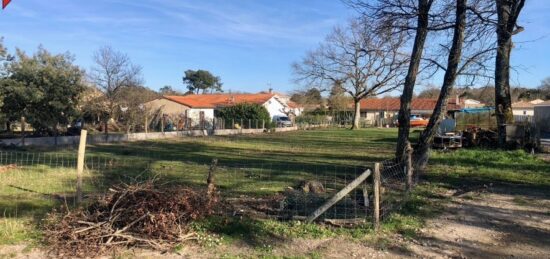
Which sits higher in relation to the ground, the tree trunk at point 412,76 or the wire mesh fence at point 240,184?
the tree trunk at point 412,76

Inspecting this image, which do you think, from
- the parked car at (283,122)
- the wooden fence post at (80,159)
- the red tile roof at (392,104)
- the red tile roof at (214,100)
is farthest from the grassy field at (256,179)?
the red tile roof at (392,104)

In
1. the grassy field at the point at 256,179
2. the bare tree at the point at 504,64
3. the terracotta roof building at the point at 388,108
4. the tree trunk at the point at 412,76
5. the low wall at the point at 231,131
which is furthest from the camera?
the terracotta roof building at the point at 388,108

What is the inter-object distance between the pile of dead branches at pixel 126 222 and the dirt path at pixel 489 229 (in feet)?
10.2

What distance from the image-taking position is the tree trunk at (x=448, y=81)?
13992 millimetres

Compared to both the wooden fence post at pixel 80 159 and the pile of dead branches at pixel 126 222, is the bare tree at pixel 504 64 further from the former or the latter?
the wooden fence post at pixel 80 159

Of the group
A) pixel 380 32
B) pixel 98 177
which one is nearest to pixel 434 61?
pixel 380 32

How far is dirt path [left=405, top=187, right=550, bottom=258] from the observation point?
255 inches

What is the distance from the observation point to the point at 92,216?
6.61 metres

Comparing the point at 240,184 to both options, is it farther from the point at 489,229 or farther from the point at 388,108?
the point at 388,108

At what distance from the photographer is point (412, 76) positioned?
44.7 ft

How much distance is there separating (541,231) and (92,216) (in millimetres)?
6462

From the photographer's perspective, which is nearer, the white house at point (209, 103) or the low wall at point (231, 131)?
the low wall at point (231, 131)

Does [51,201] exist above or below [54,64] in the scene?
below

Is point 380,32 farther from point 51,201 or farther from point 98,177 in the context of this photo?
point 51,201
